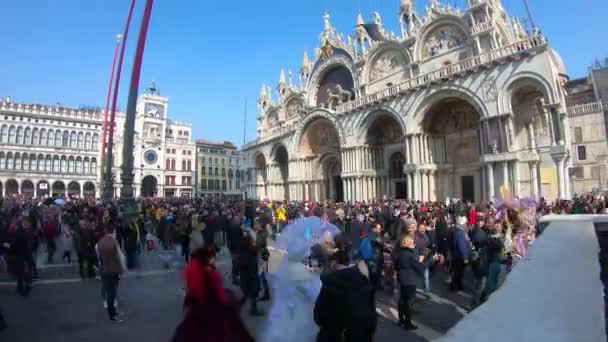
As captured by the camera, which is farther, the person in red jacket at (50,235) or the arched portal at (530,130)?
the arched portal at (530,130)

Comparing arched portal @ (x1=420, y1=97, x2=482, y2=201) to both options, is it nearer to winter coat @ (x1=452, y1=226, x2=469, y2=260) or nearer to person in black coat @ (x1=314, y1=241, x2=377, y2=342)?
winter coat @ (x1=452, y1=226, x2=469, y2=260)

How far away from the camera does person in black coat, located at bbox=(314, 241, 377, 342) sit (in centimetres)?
320

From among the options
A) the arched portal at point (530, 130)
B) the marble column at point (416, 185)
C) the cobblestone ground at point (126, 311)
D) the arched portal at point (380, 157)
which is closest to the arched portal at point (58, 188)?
the arched portal at point (380, 157)

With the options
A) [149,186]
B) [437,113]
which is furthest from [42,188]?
[437,113]

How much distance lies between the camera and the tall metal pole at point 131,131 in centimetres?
1100

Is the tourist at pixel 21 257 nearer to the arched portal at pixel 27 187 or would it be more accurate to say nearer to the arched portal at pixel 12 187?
the arched portal at pixel 27 187

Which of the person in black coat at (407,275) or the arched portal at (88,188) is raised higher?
the arched portal at (88,188)

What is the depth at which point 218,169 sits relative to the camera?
77625mm

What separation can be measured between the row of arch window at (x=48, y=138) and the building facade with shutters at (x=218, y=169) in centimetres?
2060

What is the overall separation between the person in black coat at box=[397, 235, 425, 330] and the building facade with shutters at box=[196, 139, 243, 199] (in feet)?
228

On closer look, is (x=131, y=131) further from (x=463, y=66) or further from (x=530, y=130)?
(x=530, y=130)

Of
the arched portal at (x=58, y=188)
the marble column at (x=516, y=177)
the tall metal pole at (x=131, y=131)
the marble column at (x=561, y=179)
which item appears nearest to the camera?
the tall metal pole at (x=131, y=131)

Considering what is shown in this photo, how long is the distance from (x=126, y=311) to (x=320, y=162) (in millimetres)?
28043

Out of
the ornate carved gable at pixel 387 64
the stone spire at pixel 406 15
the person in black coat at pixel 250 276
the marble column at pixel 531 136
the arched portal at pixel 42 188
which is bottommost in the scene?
the person in black coat at pixel 250 276
